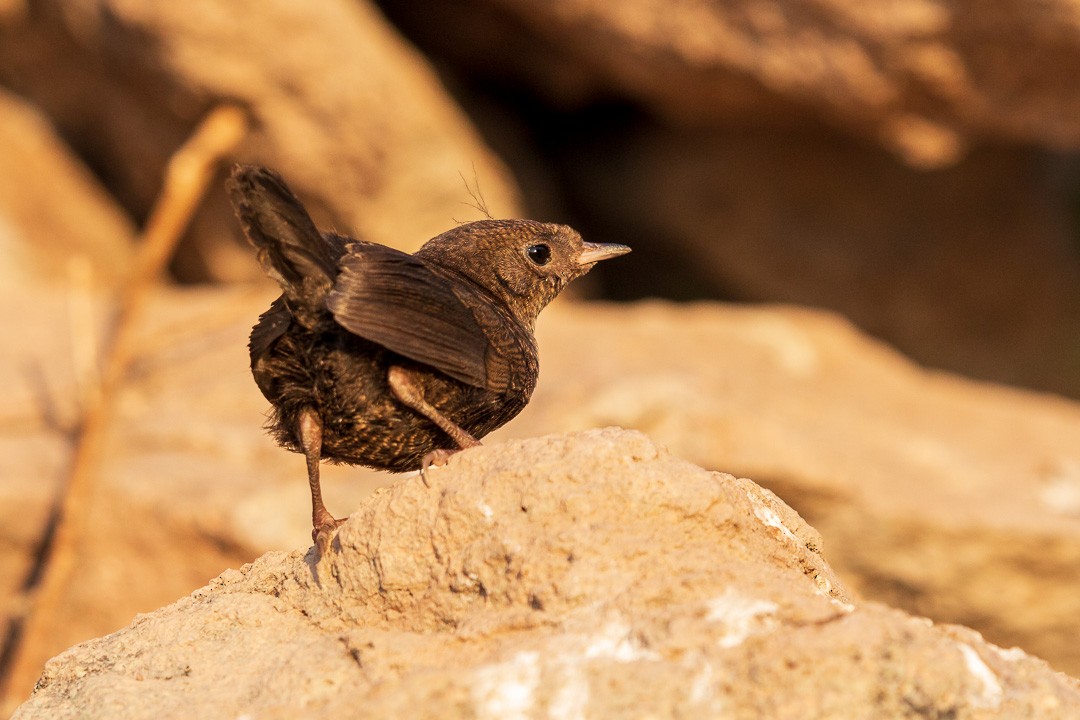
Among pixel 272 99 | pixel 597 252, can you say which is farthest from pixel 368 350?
pixel 272 99

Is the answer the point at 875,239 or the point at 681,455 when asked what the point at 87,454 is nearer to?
the point at 681,455

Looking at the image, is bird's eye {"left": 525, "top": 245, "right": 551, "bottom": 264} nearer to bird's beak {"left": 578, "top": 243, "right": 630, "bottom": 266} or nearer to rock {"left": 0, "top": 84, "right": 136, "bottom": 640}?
bird's beak {"left": 578, "top": 243, "right": 630, "bottom": 266}

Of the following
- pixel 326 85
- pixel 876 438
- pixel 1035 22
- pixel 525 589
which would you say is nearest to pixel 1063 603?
pixel 876 438

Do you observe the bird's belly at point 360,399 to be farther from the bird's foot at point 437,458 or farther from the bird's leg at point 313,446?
the bird's foot at point 437,458

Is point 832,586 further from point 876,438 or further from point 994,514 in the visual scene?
point 876,438

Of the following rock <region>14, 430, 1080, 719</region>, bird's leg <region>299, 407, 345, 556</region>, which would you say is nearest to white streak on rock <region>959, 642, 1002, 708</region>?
rock <region>14, 430, 1080, 719</region>

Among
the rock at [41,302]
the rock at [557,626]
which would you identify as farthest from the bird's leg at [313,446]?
the rock at [41,302]
